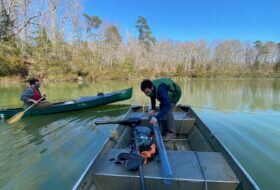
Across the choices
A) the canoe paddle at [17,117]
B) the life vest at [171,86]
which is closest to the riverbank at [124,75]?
the canoe paddle at [17,117]

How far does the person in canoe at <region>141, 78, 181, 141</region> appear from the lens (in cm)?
349

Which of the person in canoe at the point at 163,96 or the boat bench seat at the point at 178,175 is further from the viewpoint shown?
the person in canoe at the point at 163,96

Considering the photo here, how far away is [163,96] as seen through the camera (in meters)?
3.55

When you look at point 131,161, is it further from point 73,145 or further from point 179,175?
point 73,145

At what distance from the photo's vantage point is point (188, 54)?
2201 inches

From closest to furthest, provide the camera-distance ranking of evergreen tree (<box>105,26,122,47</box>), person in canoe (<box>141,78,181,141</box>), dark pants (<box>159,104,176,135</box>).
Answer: person in canoe (<box>141,78,181,141</box>)
dark pants (<box>159,104,176,135</box>)
evergreen tree (<box>105,26,122,47</box>)

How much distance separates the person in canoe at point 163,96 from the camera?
349 cm

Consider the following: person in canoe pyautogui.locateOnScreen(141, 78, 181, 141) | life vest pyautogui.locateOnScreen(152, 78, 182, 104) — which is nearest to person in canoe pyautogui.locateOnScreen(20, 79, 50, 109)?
person in canoe pyautogui.locateOnScreen(141, 78, 181, 141)

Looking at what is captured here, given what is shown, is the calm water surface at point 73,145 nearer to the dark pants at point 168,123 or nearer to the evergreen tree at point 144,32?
the dark pants at point 168,123

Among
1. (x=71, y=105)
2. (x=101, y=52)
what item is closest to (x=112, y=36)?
(x=101, y=52)

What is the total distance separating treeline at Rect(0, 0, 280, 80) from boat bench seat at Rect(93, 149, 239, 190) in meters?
24.3

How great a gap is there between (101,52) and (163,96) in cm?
3912

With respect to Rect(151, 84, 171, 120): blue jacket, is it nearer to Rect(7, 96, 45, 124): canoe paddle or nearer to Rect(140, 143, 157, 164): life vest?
Rect(140, 143, 157, 164): life vest

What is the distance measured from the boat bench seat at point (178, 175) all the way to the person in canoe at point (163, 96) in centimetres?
86
